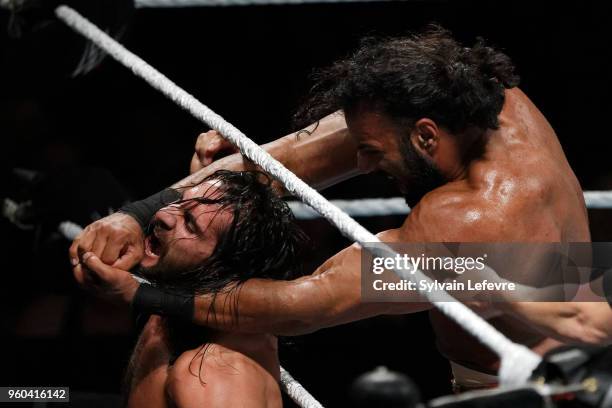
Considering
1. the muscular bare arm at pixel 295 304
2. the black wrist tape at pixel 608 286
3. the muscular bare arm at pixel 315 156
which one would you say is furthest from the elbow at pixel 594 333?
the muscular bare arm at pixel 315 156

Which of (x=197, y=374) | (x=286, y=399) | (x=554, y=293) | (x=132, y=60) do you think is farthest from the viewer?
(x=286, y=399)

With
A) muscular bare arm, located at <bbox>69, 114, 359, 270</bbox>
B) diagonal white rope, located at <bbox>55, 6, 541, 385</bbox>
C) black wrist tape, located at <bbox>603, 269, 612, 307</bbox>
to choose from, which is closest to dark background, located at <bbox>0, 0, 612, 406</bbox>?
diagonal white rope, located at <bbox>55, 6, 541, 385</bbox>

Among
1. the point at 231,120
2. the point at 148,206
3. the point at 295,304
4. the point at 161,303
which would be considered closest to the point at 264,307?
the point at 295,304

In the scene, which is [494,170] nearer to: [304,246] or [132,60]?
[304,246]

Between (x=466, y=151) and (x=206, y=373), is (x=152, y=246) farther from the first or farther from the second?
(x=466, y=151)

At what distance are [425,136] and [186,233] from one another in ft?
1.27

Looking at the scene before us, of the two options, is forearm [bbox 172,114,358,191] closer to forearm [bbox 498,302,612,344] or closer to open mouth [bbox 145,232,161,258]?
open mouth [bbox 145,232,161,258]

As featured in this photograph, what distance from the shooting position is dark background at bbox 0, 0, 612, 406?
92.0 inches

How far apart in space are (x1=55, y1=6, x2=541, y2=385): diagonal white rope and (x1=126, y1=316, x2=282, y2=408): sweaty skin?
0.81 feet

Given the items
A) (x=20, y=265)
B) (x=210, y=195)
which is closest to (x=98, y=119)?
(x=20, y=265)

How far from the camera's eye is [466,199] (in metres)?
1.52

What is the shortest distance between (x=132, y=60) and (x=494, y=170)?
67 cm

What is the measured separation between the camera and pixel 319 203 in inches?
54.6

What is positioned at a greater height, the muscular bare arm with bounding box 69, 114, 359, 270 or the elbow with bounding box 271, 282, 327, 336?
the muscular bare arm with bounding box 69, 114, 359, 270
